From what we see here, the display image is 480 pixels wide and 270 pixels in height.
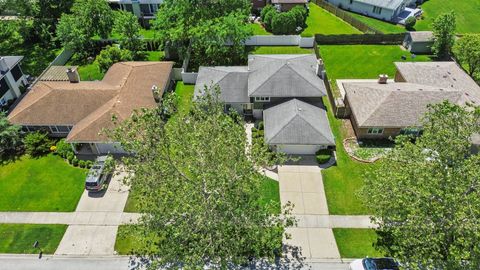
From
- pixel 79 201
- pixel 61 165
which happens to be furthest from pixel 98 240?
pixel 61 165

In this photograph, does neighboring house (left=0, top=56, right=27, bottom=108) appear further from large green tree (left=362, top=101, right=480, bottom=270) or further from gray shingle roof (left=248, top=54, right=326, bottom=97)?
large green tree (left=362, top=101, right=480, bottom=270)

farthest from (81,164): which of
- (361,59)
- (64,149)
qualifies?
(361,59)

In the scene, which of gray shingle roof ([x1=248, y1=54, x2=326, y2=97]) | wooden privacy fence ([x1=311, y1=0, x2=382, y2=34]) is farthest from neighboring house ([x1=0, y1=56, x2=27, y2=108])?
wooden privacy fence ([x1=311, y1=0, x2=382, y2=34])

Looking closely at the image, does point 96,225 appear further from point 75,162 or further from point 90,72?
point 90,72

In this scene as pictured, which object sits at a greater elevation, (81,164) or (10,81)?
(10,81)

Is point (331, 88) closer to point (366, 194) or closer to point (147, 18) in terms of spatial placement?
point (366, 194)

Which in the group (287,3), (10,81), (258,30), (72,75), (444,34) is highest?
(287,3)

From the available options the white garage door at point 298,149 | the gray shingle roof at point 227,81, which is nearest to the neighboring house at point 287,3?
the gray shingle roof at point 227,81
